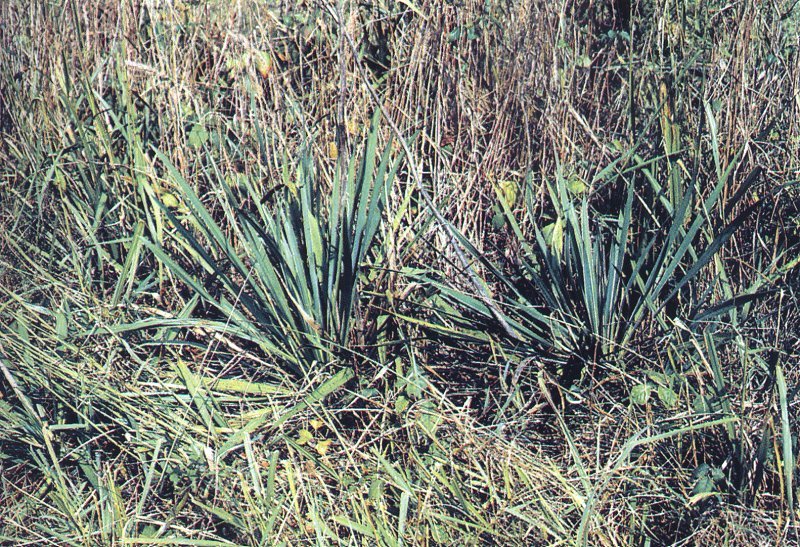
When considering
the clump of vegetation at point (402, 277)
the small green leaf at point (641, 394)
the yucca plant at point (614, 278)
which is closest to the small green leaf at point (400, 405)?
the clump of vegetation at point (402, 277)

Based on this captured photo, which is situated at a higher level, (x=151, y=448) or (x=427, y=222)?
(x=427, y=222)

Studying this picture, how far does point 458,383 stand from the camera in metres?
2.11

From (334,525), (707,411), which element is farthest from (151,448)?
(707,411)

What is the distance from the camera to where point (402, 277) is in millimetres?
2266

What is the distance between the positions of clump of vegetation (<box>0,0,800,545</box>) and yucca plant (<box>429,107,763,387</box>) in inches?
0.5

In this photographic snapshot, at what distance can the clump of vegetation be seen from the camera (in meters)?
1.72

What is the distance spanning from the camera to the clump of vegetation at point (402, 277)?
172 centimetres

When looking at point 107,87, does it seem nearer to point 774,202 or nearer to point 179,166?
point 179,166

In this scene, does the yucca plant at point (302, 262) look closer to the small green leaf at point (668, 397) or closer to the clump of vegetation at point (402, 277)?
the clump of vegetation at point (402, 277)

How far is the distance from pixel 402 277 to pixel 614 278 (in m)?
0.61

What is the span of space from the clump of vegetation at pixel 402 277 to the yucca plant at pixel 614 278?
0.5 inches

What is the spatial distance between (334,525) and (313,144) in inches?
47.6

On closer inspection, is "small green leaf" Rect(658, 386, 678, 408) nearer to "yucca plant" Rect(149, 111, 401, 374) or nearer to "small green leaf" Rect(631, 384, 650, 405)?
"small green leaf" Rect(631, 384, 650, 405)

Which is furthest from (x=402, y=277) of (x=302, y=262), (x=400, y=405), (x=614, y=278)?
(x=614, y=278)
